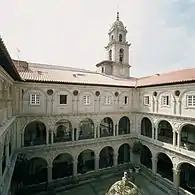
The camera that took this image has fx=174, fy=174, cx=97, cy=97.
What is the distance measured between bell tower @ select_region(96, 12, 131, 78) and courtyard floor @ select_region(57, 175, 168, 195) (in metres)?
17.5

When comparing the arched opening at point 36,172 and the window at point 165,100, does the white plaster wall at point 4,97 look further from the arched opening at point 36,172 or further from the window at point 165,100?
the window at point 165,100

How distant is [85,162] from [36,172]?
670cm

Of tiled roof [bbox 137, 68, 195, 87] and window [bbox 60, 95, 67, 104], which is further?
window [bbox 60, 95, 67, 104]

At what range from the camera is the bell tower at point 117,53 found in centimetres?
2975

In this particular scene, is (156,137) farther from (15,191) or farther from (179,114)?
(15,191)

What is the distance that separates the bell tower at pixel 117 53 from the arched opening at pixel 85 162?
14254 mm

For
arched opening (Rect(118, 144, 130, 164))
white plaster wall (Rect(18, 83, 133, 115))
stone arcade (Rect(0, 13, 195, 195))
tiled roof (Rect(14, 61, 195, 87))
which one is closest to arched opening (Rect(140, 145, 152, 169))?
stone arcade (Rect(0, 13, 195, 195))

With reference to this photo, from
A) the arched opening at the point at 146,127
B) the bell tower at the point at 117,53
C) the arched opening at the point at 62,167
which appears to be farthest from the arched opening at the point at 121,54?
the arched opening at the point at 62,167

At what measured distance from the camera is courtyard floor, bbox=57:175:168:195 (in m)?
18.4

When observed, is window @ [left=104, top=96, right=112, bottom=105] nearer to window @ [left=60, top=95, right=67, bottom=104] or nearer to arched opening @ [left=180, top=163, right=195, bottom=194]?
window @ [left=60, top=95, right=67, bottom=104]

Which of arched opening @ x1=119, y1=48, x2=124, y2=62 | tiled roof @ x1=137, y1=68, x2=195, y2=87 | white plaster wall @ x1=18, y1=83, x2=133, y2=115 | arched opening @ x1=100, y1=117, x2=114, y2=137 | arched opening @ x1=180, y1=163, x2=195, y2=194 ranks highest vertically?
arched opening @ x1=119, y1=48, x2=124, y2=62

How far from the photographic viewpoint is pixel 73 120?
2027 centimetres

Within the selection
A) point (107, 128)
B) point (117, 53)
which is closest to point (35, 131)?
point (107, 128)

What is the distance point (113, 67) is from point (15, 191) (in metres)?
22.5
